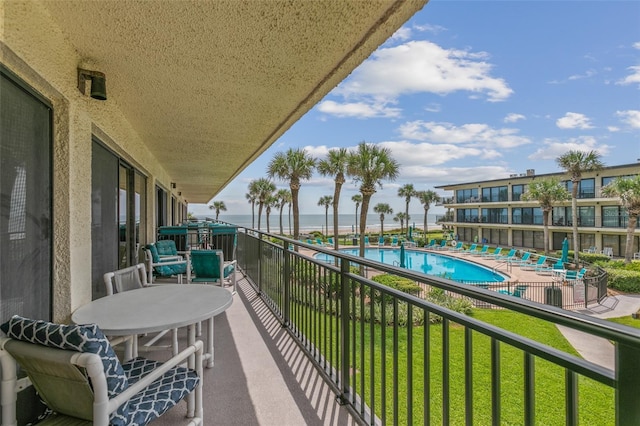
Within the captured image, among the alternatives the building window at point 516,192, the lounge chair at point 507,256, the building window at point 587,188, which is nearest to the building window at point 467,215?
the building window at point 516,192

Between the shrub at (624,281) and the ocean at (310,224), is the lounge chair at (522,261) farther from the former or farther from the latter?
the ocean at (310,224)

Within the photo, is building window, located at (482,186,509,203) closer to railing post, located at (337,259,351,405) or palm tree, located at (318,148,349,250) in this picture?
palm tree, located at (318,148,349,250)

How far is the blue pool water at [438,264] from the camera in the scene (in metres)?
20.0

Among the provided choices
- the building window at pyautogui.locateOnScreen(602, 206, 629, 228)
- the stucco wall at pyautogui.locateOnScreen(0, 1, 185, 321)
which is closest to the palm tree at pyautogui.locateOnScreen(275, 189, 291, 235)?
the building window at pyautogui.locateOnScreen(602, 206, 629, 228)

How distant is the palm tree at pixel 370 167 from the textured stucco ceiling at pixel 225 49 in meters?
15.6

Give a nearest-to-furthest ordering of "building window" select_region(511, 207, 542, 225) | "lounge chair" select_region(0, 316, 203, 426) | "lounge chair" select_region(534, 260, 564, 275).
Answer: "lounge chair" select_region(0, 316, 203, 426) < "lounge chair" select_region(534, 260, 564, 275) < "building window" select_region(511, 207, 542, 225)

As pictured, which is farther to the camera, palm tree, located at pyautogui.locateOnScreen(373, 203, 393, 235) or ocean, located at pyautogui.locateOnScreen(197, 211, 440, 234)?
ocean, located at pyautogui.locateOnScreen(197, 211, 440, 234)

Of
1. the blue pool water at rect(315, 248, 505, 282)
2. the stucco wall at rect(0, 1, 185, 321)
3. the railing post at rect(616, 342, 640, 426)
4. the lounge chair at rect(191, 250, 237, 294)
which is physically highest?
the stucco wall at rect(0, 1, 185, 321)

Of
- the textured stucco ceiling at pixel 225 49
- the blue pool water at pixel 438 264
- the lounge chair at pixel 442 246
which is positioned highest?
the textured stucco ceiling at pixel 225 49

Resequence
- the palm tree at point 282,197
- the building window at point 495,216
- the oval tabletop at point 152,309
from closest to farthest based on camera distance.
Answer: the oval tabletop at point 152,309
the building window at point 495,216
the palm tree at point 282,197

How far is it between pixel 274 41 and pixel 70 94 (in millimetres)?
1391

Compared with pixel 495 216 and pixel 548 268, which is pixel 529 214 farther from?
pixel 548 268

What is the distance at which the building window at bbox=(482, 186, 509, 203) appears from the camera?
3159 centimetres

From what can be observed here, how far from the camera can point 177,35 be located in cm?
185
